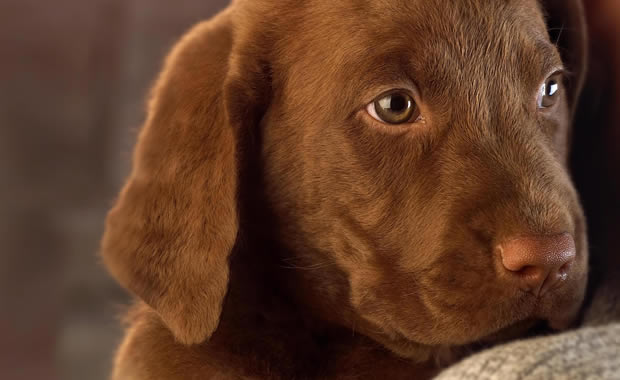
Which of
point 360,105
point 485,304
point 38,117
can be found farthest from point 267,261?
point 38,117

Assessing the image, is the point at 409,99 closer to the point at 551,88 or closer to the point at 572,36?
the point at 551,88

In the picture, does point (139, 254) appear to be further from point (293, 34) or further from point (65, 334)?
point (65, 334)

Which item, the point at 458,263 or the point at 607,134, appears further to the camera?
the point at 607,134

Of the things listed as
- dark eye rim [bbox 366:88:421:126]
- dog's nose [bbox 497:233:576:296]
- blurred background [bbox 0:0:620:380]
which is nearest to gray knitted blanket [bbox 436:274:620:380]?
dog's nose [bbox 497:233:576:296]

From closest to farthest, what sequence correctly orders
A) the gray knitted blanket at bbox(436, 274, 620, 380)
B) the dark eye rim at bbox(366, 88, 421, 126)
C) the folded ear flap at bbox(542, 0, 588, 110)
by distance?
the gray knitted blanket at bbox(436, 274, 620, 380) < the dark eye rim at bbox(366, 88, 421, 126) < the folded ear flap at bbox(542, 0, 588, 110)

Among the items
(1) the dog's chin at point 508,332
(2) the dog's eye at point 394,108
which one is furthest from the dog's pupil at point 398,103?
(1) the dog's chin at point 508,332

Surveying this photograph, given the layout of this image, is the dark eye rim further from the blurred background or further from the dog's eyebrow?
the blurred background

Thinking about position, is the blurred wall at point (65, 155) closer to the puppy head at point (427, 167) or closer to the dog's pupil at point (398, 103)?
the puppy head at point (427, 167)

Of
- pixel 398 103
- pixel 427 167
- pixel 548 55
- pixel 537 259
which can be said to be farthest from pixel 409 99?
pixel 537 259

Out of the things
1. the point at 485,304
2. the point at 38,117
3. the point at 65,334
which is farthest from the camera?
the point at 65,334
